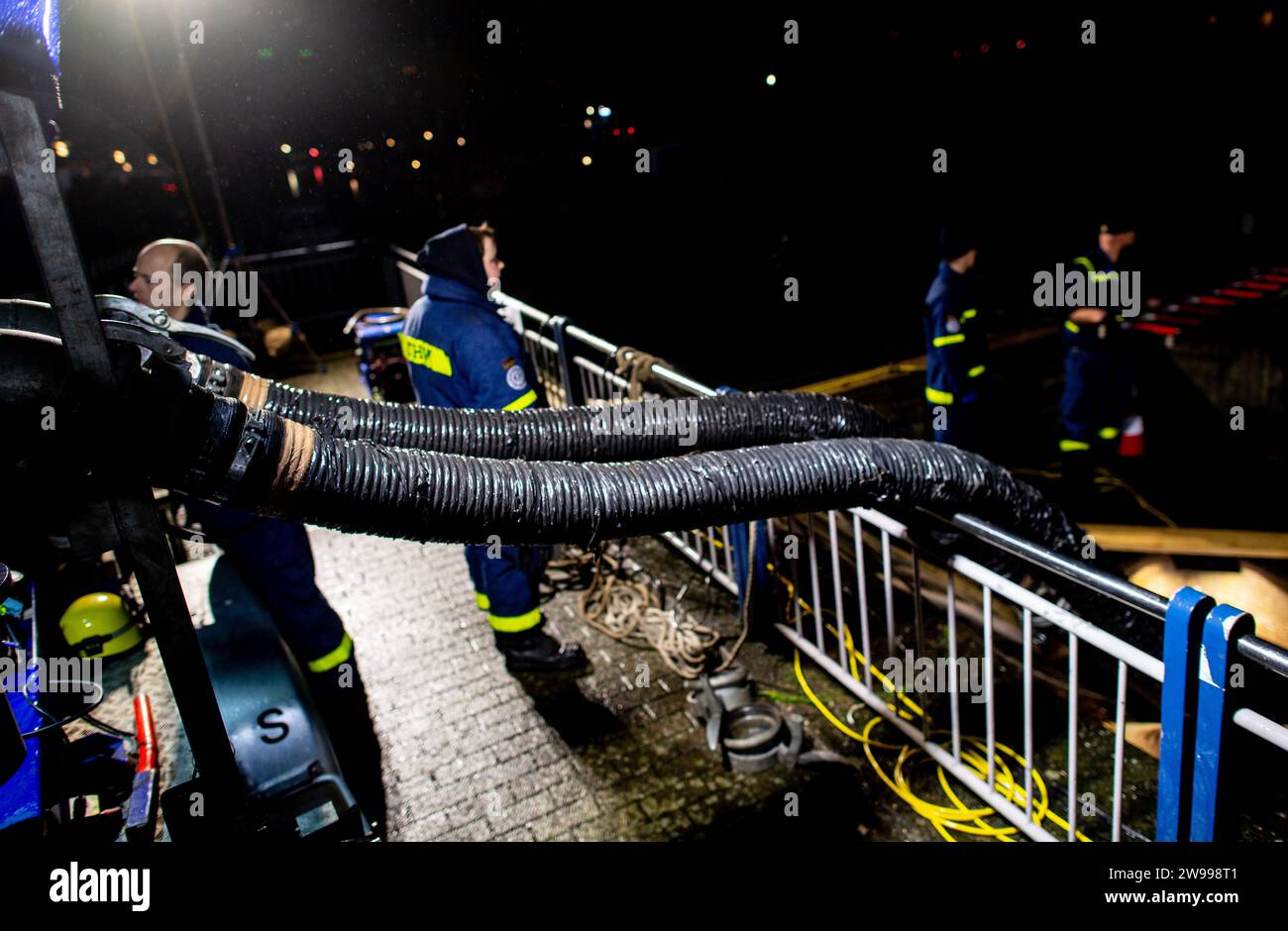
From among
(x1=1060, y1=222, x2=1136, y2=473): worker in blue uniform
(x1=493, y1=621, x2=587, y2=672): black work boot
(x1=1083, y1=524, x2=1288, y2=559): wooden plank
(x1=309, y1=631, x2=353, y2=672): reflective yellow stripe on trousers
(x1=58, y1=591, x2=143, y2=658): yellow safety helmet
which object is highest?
(x1=1060, y1=222, x2=1136, y2=473): worker in blue uniform

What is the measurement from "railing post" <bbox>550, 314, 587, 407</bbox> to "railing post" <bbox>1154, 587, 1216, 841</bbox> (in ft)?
14.6

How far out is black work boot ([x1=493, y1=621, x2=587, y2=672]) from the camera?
4.45 m

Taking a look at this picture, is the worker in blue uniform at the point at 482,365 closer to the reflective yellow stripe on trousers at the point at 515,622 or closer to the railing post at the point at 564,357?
the reflective yellow stripe on trousers at the point at 515,622

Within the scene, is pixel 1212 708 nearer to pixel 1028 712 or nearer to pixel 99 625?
pixel 1028 712

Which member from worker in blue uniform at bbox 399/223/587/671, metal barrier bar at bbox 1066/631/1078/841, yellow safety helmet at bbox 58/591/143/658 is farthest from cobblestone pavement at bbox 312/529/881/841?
yellow safety helmet at bbox 58/591/143/658

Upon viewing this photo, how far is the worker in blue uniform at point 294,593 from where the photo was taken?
3916 mm

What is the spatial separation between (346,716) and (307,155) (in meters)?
25.1

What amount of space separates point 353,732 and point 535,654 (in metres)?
1.06

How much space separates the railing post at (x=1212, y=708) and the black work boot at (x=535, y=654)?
3.06 meters

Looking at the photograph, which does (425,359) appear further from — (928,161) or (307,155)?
(307,155)

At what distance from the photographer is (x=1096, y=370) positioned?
7109 mm

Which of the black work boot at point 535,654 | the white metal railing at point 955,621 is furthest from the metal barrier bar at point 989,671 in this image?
the black work boot at point 535,654

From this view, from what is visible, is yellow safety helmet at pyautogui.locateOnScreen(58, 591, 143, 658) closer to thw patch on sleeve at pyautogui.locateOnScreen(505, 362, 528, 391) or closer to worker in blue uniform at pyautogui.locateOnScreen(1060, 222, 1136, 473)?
thw patch on sleeve at pyautogui.locateOnScreen(505, 362, 528, 391)
